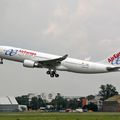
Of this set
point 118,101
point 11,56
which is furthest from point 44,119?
point 118,101

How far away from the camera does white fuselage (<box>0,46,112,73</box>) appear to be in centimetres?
10500

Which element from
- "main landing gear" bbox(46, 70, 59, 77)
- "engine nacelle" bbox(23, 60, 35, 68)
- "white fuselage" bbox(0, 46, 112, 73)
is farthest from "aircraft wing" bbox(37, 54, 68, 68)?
"main landing gear" bbox(46, 70, 59, 77)

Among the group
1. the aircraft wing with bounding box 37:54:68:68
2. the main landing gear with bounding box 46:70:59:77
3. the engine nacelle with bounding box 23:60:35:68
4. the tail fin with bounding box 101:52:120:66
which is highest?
the tail fin with bounding box 101:52:120:66

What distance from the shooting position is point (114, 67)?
344 feet

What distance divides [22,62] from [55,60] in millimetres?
6527

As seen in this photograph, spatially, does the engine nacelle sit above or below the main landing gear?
above

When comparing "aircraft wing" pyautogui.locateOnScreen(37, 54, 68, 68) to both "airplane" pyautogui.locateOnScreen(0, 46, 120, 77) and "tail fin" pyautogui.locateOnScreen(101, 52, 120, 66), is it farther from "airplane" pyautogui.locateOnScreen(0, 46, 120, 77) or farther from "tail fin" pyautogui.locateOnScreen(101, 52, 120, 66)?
"tail fin" pyautogui.locateOnScreen(101, 52, 120, 66)

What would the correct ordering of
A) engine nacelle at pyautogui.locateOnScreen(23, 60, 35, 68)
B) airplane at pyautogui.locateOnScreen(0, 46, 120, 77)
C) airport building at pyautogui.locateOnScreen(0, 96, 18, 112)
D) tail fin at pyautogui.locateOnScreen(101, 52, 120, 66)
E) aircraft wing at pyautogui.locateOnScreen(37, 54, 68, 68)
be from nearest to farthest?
engine nacelle at pyautogui.locateOnScreen(23, 60, 35, 68)
airplane at pyautogui.locateOnScreen(0, 46, 120, 77)
aircraft wing at pyautogui.locateOnScreen(37, 54, 68, 68)
tail fin at pyautogui.locateOnScreen(101, 52, 120, 66)
airport building at pyautogui.locateOnScreen(0, 96, 18, 112)

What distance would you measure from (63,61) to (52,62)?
2296 millimetres

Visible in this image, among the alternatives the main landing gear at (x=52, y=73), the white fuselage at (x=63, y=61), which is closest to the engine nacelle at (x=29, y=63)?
the white fuselage at (x=63, y=61)

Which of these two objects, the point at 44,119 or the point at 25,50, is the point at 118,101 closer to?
the point at 25,50

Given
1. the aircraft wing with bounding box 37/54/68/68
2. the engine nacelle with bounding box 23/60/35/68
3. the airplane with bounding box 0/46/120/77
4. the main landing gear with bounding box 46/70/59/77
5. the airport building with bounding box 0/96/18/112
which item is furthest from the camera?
the airport building with bounding box 0/96/18/112

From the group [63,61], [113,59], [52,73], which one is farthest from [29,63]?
[113,59]

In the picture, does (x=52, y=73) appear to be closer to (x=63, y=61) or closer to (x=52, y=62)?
(x=52, y=62)
